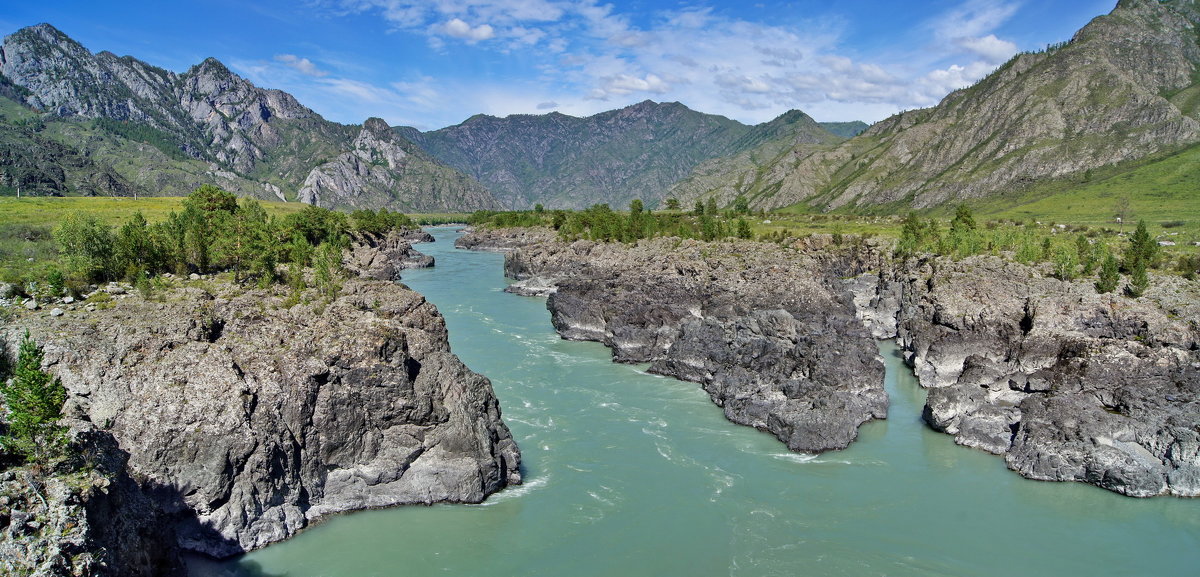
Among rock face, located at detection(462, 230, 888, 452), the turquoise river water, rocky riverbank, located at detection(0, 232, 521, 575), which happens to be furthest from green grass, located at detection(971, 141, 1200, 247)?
rocky riverbank, located at detection(0, 232, 521, 575)

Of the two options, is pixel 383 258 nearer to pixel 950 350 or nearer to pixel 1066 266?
pixel 950 350

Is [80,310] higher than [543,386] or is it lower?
higher

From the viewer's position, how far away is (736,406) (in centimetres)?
3972

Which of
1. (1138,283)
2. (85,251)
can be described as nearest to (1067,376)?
(1138,283)

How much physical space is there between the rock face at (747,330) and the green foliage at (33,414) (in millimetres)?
31655

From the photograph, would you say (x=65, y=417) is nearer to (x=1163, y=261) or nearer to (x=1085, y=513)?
(x=1085, y=513)

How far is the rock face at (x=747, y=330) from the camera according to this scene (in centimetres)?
3859

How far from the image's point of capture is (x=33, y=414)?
1883cm

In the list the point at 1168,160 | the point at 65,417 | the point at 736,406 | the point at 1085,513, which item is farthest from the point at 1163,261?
the point at 1168,160

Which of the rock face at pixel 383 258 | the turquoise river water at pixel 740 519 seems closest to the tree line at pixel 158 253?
the turquoise river water at pixel 740 519

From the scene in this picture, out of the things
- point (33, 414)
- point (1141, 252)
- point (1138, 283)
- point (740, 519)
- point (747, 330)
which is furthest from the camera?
point (1141, 252)

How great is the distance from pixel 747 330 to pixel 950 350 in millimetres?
15358

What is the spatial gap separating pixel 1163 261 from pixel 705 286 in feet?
129

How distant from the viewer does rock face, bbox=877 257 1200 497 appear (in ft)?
102
